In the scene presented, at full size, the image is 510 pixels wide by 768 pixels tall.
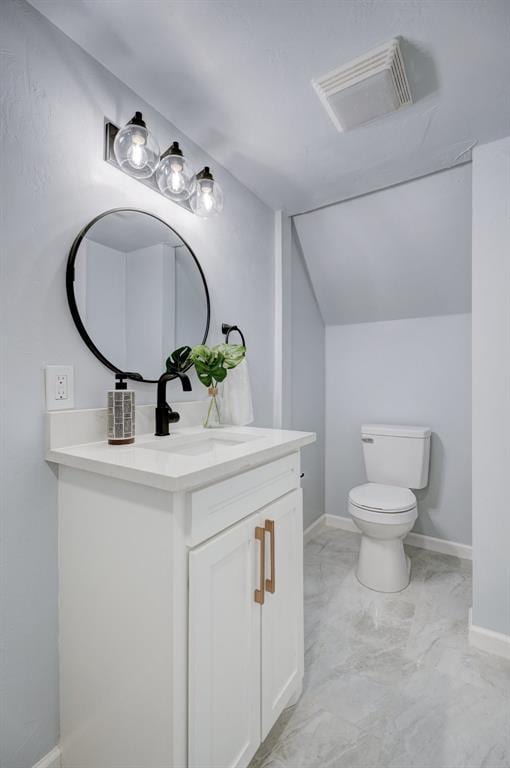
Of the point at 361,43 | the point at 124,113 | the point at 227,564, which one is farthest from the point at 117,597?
the point at 361,43

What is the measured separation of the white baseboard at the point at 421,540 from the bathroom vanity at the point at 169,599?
151cm

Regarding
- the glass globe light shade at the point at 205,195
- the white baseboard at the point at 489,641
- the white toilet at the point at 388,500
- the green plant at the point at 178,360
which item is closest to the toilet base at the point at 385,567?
the white toilet at the point at 388,500

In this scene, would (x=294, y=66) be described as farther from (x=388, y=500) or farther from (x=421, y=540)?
(x=421, y=540)

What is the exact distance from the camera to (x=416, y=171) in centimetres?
178

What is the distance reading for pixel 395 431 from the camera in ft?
7.45

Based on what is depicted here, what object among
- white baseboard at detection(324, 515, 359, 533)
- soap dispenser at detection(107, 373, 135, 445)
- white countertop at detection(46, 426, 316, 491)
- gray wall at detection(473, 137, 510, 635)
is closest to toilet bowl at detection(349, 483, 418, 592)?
gray wall at detection(473, 137, 510, 635)

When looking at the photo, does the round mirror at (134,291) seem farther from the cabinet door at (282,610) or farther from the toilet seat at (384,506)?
the toilet seat at (384,506)

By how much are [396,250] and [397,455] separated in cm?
127

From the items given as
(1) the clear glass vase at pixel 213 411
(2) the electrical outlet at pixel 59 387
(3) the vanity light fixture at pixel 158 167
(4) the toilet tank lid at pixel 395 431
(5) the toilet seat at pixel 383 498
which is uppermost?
(3) the vanity light fixture at pixel 158 167

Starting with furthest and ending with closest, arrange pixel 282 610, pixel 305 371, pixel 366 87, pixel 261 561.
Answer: pixel 305 371, pixel 366 87, pixel 282 610, pixel 261 561

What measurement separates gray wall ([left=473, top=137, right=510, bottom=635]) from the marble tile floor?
0.77 ft

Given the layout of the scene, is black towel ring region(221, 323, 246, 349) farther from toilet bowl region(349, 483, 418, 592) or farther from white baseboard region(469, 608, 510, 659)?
white baseboard region(469, 608, 510, 659)

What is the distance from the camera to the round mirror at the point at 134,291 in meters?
1.11

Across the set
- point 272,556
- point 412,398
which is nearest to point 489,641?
point 272,556
